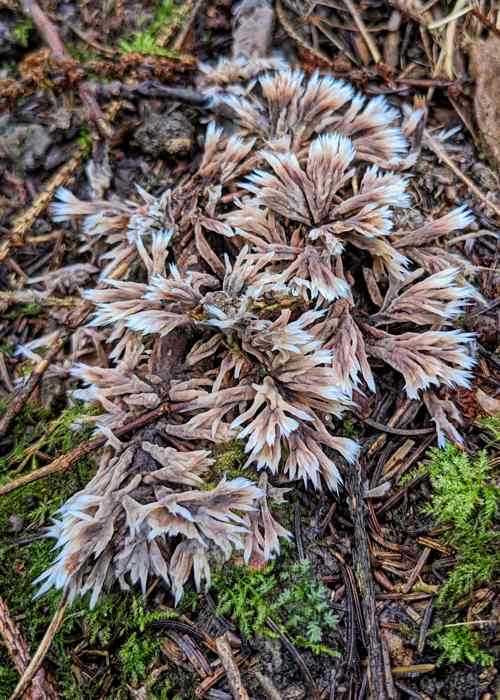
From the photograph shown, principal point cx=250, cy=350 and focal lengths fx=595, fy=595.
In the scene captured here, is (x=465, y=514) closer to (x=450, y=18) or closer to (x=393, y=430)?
(x=393, y=430)

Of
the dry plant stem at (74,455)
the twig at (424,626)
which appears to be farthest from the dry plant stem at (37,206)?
the twig at (424,626)

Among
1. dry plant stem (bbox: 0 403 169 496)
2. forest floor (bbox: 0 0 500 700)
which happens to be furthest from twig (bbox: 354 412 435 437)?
dry plant stem (bbox: 0 403 169 496)

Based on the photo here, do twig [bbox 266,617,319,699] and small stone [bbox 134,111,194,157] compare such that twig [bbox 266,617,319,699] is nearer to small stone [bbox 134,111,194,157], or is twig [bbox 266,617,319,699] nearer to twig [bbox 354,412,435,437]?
twig [bbox 354,412,435,437]

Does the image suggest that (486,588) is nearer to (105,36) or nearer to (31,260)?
(31,260)

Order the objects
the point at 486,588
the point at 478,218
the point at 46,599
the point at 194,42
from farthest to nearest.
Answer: the point at 194,42 → the point at 478,218 → the point at 46,599 → the point at 486,588

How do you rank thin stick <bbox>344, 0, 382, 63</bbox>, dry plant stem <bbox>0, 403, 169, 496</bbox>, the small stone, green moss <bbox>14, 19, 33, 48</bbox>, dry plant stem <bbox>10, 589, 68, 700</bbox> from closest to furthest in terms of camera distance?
dry plant stem <bbox>10, 589, 68, 700</bbox> < dry plant stem <bbox>0, 403, 169, 496</bbox> < the small stone < thin stick <bbox>344, 0, 382, 63</bbox> < green moss <bbox>14, 19, 33, 48</bbox>

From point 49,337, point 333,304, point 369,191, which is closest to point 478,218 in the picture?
point 369,191
